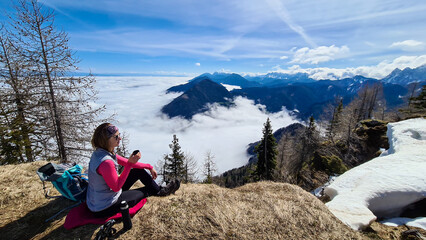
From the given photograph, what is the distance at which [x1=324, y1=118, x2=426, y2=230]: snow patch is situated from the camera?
607cm

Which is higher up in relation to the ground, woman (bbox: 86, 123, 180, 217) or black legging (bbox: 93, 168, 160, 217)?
woman (bbox: 86, 123, 180, 217)

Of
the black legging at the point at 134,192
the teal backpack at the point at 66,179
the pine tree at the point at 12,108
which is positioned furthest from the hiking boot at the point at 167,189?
the pine tree at the point at 12,108

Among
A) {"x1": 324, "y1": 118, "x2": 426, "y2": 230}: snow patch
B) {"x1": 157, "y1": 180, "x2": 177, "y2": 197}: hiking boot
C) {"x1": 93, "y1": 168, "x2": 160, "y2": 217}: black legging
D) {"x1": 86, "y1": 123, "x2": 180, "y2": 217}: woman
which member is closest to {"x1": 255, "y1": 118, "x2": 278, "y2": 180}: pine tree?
{"x1": 324, "y1": 118, "x2": 426, "y2": 230}: snow patch

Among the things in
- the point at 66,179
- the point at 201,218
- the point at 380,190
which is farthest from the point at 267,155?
the point at 66,179

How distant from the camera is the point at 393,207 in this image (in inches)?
273

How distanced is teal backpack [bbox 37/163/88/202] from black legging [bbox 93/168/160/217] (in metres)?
1.12

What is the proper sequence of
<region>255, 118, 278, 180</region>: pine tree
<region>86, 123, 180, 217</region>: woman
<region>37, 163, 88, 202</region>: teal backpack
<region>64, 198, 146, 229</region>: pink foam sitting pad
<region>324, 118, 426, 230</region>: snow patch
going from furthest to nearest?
<region>255, 118, 278, 180</region>: pine tree, <region>324, 118, 426, 230</region>: snow patch, <region>37, 163, 88, 202</region>: teal backpack, <region>64, 198, 146, 229</region>: pink foam sitting pad, <region>86, 123, 180, 217</region>: woman

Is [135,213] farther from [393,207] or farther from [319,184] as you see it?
[319,184]

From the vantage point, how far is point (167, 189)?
557cm

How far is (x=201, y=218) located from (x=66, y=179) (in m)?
3.65

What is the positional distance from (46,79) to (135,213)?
11165 mm

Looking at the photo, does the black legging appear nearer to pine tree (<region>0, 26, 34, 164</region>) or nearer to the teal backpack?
the teal backpack

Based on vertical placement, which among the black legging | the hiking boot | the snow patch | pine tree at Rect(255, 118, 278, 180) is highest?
the black legging

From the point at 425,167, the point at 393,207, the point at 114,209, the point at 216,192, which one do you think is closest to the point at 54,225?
the point at 114,209
